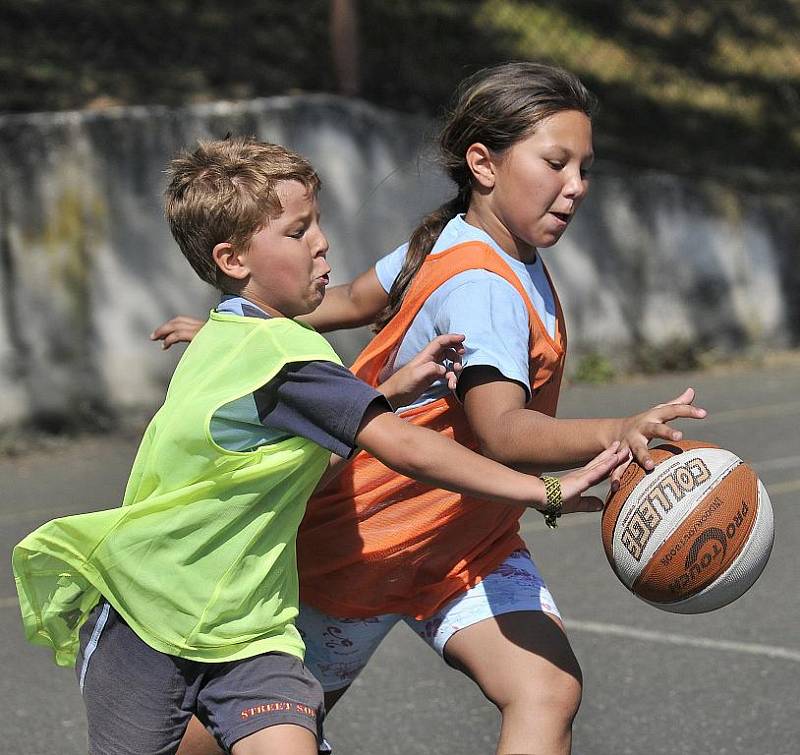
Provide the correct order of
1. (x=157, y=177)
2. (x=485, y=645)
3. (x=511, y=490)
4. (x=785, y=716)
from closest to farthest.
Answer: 1. (x=511, y=490)
2. (x=485, y=645)
3. (x=785, y=716)
4. (x=157, y=177)

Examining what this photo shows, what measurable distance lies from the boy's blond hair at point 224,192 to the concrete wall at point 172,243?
6283 millimetres

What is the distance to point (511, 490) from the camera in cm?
284

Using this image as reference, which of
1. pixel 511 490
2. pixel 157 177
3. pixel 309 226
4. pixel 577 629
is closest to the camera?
pixel 511 490

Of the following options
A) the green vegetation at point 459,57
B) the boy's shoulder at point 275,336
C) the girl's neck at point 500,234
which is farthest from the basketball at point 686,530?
the green vegetation at point 459,57

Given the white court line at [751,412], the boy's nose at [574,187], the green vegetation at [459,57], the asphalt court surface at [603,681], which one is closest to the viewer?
the boy's nose at [574,187]

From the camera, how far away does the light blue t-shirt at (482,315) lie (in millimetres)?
3037

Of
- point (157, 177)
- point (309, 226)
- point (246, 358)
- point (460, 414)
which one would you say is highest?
point (309, 226)

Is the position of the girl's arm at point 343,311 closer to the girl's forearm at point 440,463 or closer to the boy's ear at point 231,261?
the boy's ear at point 231,261

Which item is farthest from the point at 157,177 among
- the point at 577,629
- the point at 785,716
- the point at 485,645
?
the point at 485,645

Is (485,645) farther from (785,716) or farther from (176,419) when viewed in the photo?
(785,716)

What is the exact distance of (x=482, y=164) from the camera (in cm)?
339

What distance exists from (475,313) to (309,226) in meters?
0.41

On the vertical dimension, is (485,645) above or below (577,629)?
above

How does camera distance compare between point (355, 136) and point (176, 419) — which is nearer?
point (176, 419)
